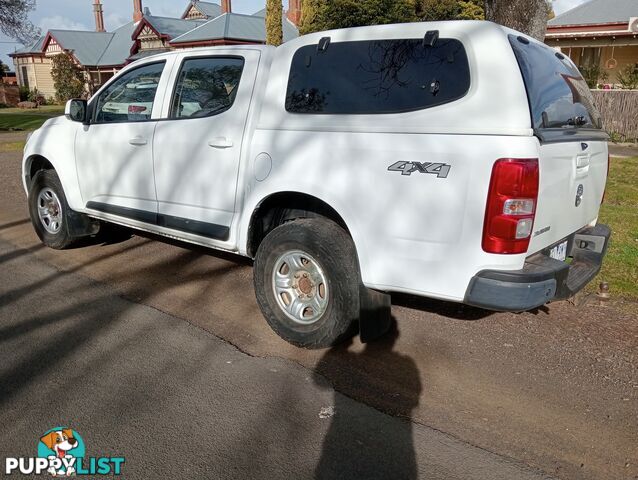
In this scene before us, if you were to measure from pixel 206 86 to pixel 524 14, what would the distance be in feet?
15.6

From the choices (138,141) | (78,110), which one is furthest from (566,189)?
(78,110)

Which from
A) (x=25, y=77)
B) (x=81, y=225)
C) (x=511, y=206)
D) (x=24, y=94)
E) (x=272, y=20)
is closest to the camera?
(x=511, y=206)

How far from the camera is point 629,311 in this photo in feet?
15.9

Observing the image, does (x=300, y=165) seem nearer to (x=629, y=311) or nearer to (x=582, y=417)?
(x=582, y=417)

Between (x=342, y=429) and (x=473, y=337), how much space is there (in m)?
1.60

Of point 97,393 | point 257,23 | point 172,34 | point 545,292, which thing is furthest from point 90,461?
point 172,34

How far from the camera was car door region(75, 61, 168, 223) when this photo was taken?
511cm

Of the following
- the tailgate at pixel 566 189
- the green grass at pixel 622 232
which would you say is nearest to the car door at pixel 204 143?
the tailgate at pixel 566 189

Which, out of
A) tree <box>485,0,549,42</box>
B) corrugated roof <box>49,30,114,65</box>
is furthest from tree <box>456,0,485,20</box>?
corrugated roof <box>49,30,114,65</box>

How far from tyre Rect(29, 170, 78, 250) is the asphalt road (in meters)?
1.00

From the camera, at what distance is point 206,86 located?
15.8 ft

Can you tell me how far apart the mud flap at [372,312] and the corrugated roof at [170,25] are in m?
35.9

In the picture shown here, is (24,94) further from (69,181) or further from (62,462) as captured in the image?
(62,462)

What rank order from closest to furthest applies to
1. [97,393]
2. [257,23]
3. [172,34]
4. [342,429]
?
[342,429] → [97,393] → [257,23] → [172,34]
